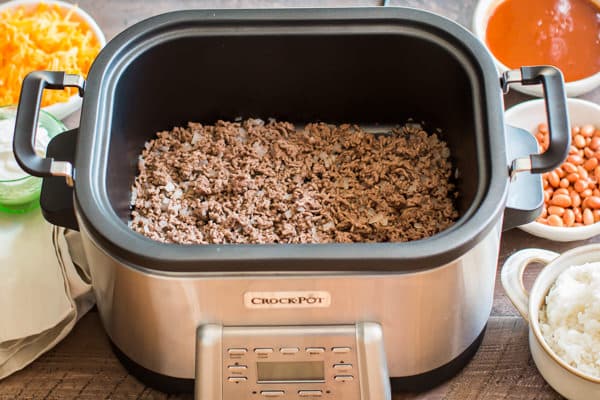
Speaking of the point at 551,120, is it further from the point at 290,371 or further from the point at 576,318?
the point at 290,371

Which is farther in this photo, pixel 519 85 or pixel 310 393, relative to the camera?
pixel 519 85

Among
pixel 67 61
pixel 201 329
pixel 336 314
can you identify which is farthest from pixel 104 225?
pixel 67 61

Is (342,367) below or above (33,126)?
below

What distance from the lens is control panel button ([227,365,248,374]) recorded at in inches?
41.7

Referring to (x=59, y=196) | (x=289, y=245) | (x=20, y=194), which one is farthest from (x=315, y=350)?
(x=20, y=194)

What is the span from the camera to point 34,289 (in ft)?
3.93

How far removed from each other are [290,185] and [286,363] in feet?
0.95

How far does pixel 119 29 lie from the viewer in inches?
62.4

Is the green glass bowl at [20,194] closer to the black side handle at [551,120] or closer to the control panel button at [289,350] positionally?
the control panel button at [289,350]

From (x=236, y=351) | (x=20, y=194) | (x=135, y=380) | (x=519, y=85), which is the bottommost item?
(x=135, y=380)

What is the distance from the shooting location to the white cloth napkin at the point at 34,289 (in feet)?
3.89

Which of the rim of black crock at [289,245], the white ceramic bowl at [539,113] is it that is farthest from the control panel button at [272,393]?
the white ceramic bowl at [539,113]

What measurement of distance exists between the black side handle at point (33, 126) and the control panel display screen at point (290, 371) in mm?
345

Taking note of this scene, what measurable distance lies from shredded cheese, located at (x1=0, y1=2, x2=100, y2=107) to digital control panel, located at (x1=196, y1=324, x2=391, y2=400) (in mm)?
625
